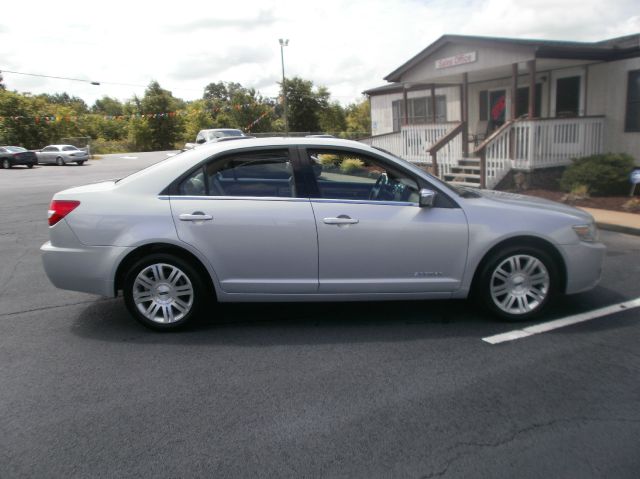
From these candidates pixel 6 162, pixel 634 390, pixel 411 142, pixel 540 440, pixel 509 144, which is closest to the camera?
pixel 540 440

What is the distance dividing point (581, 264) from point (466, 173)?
10910mm

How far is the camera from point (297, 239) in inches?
175

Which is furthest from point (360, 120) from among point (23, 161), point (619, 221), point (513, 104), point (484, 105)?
point (619, 221)

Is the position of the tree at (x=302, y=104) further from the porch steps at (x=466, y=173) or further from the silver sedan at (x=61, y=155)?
the porch steps at (x=466, y=173)

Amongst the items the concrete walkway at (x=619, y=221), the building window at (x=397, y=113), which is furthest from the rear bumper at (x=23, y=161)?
the concrete walkway at (x=619, y=221)

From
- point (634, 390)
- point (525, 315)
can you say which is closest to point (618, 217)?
point (525, 315)

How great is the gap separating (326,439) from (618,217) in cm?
834

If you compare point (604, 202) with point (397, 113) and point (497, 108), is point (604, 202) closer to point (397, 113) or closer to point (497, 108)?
point (497, 108)

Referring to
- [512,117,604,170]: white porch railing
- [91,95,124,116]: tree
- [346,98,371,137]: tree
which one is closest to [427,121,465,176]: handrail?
[512,117,604,170]: white porch railing

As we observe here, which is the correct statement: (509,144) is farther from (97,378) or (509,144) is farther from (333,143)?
(97,378)

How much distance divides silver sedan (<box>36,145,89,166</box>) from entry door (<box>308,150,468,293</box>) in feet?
111

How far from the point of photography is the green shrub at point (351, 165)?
4770mm

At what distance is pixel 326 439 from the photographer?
9.89 ft

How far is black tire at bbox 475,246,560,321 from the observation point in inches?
181
